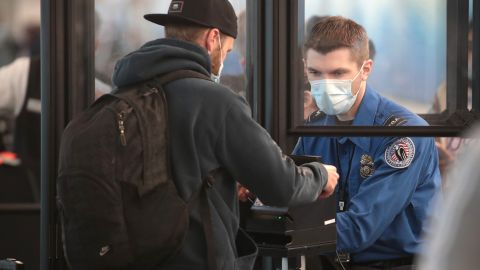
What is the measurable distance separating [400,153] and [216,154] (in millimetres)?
1318

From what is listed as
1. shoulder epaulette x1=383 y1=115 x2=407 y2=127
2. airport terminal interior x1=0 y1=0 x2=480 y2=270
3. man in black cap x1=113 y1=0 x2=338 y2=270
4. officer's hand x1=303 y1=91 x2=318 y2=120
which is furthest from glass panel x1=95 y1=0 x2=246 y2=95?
man in black cap x1=113 y1=0 x2=338 y2=270

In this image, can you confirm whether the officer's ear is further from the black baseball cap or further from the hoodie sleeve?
the hoodie sleeve

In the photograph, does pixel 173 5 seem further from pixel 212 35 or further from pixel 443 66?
pixel 443 66

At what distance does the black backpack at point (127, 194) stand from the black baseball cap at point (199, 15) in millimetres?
320

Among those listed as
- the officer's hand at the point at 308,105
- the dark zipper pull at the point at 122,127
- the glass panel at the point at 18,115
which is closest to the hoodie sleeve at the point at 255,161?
the dark zipper pull at the point at 122,127

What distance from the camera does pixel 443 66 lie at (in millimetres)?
3279

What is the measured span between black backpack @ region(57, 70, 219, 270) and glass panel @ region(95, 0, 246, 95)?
957 mm

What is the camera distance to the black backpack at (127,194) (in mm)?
2344

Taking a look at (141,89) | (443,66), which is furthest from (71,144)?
(443,66)

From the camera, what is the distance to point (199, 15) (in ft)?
8.55

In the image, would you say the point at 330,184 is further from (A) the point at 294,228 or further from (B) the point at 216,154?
(B) the point at 216,154

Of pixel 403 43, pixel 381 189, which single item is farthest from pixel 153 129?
pixel 381 189

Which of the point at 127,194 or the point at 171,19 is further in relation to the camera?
the point at 171,19

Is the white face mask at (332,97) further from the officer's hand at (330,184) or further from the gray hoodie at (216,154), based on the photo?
the gray hoodie at (216,154)
